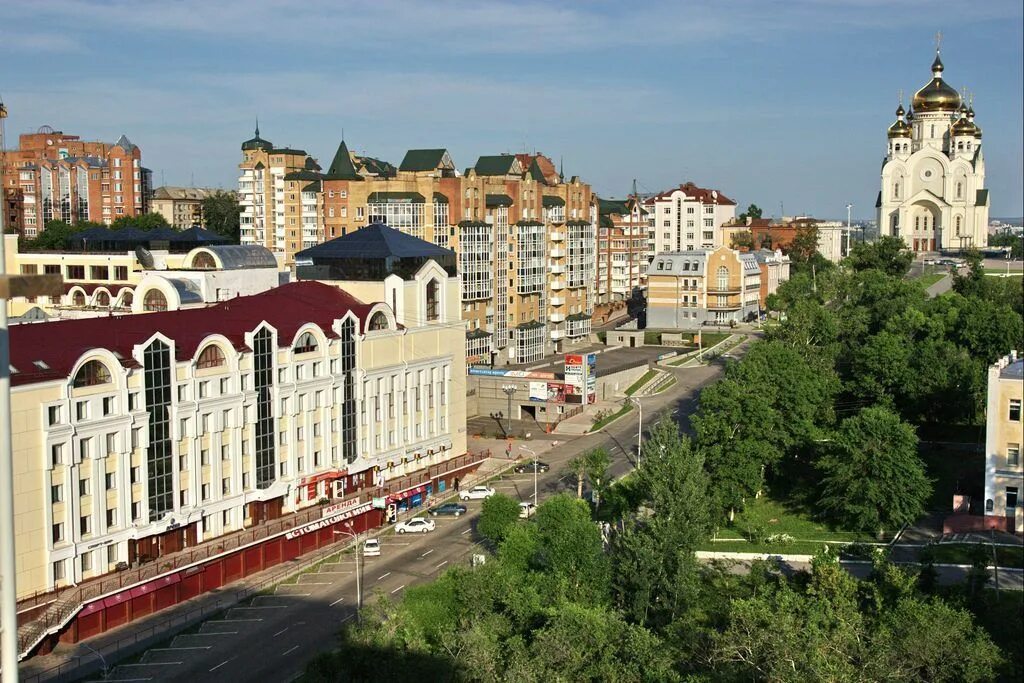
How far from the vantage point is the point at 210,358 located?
36.7m

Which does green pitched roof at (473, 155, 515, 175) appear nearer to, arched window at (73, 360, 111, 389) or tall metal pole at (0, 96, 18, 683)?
arched window at (73, 360, 111, 389)

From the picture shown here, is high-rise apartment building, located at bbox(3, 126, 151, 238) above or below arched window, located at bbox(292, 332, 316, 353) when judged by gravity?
above

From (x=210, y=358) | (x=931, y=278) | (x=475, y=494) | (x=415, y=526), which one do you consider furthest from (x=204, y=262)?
(x=931, y=278)

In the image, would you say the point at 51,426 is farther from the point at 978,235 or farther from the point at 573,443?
the point at 978,235

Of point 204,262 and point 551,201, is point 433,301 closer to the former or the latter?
point 204,262

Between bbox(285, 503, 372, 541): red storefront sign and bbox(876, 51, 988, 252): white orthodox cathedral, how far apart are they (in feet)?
279

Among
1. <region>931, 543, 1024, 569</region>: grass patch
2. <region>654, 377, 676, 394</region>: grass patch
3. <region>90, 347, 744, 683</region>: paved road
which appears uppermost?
<region>654, 377, 676, 394</region>: grass patch

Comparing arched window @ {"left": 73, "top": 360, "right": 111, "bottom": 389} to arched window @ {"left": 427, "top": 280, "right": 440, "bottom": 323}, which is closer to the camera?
arched window @ {"left": 73, "top": 360, "right": 111, "bottom": 389}

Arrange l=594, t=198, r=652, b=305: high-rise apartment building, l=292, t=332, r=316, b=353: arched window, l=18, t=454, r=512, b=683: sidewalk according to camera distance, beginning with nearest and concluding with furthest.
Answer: l=18, t=454, r=512, b=683: sidewalk → l=292, t=332, r=316, b=353: arched window → l=594, t=198, r=652, b=305: high-rise apartment building

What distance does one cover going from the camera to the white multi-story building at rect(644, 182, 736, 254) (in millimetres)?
107500

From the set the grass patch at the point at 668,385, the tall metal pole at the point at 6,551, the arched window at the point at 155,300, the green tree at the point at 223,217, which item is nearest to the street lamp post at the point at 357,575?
the arched window at the point at 155,300

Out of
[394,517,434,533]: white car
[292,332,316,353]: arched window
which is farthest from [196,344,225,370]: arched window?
[394,517,434,533]: white car

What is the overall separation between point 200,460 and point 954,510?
25387mm

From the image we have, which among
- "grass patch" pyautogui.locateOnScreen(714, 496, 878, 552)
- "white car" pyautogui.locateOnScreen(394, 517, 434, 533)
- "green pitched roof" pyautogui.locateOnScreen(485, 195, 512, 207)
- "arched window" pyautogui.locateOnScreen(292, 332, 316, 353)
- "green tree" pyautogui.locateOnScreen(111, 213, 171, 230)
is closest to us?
"grass patch" pyautogui.locateOnScreen(714, 496, 878, 552)
